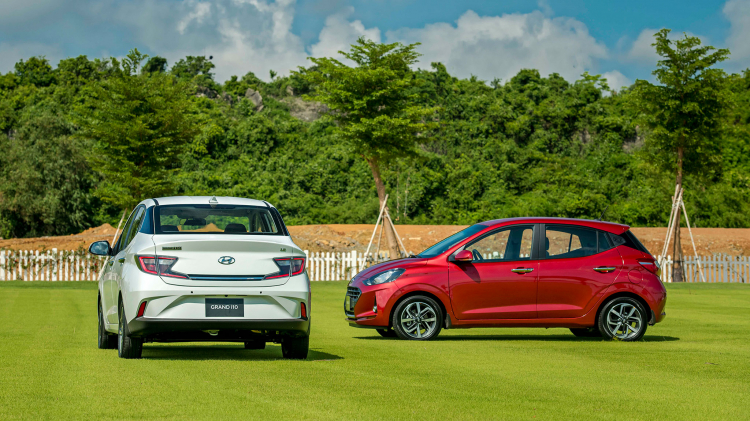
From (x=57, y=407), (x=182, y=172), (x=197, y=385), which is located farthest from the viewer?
(x=182, y=172)

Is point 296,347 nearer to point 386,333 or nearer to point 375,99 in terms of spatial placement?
point 386,333

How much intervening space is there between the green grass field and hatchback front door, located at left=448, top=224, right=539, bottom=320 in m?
0.44

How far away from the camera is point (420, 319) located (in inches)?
486

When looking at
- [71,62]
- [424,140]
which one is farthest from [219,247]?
[71,62]

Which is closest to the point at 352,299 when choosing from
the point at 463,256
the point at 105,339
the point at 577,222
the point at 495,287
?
the point at 463,256

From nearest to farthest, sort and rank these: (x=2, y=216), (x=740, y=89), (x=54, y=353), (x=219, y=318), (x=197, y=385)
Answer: (x=197, y=385) < (x=219, y=318) < (x=54, y=353) < (x=2, y=216) < (x=740, y=89)

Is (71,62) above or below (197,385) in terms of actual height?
above

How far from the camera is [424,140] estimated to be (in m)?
32.4

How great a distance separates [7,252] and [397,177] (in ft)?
98.0

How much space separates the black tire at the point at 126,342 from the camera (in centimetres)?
886

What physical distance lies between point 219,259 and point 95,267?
26.8m

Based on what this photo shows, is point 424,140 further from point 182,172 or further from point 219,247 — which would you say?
point 182,172

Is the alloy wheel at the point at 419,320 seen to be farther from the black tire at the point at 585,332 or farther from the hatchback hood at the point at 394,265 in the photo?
the black tire at the point at 585,332

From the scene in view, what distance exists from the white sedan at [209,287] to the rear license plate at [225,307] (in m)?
0.01
